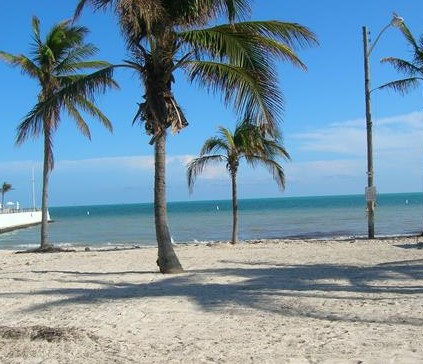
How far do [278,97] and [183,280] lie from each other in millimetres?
3796

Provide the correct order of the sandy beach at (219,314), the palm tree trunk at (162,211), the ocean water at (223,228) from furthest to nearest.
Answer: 1. the ocean water at (223,228)
2. the palm tree trunk at (162,211)
3. the sandy beach at (219,314)

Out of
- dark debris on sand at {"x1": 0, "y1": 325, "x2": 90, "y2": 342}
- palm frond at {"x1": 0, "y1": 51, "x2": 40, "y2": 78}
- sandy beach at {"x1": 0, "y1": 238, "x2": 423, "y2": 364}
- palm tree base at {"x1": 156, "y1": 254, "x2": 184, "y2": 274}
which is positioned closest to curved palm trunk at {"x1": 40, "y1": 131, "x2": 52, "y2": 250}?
palm frond at {"x1": 0, "y1": 51, "x2": 40, "y2": 78}

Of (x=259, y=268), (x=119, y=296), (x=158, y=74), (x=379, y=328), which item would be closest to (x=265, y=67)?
(x=158, y=74)

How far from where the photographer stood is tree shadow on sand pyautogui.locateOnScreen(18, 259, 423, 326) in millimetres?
7516

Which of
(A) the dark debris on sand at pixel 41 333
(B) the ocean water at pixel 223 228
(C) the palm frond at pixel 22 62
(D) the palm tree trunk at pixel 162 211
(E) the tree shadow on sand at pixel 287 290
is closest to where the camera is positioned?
(A) the dark debris on sand at pixel 41 333

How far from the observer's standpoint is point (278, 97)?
10773 mm

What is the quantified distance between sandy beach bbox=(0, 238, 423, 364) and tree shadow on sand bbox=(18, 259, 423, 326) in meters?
0.02

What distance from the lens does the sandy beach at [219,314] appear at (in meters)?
5.59

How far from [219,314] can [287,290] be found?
78.3 inches

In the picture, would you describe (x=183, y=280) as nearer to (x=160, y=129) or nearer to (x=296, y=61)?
(x=160, y=129)

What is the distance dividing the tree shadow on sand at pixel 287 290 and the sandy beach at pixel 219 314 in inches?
0.7

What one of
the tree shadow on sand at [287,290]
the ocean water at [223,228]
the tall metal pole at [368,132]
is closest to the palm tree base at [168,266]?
the tree shadow on sand at [287,290]

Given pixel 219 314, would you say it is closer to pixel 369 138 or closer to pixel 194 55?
pixel 194 55

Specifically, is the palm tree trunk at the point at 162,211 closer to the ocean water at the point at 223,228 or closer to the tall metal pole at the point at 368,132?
the tall metal pole at the point at 368,132
